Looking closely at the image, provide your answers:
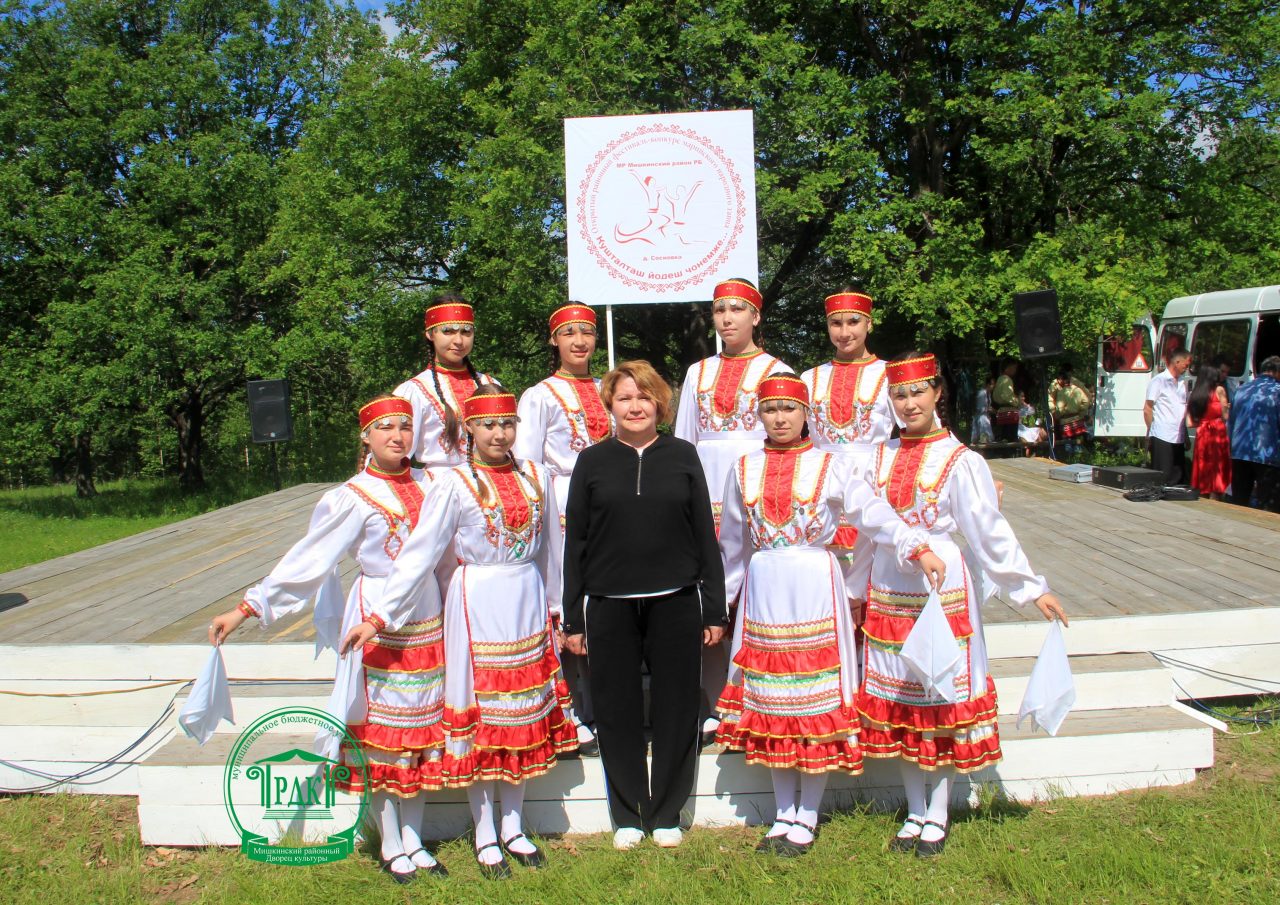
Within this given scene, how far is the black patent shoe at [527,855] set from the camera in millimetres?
3076

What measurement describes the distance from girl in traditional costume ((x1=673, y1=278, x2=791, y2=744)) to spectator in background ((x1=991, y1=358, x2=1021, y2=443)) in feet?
35.3

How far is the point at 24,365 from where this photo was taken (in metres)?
16.0

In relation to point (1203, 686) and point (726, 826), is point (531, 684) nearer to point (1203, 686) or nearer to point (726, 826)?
point (726, 826)

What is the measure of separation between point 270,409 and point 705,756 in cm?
813

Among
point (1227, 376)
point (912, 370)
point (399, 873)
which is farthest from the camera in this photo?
point (1227, 376)

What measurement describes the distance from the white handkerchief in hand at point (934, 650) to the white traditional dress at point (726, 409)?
1011 millimetres

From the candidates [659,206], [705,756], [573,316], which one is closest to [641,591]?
[705,756]

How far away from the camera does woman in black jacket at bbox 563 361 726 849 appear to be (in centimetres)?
308

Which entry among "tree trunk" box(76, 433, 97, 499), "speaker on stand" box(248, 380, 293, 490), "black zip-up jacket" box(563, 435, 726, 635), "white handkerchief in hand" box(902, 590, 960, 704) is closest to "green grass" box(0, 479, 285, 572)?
"tree trunk" box(76, 433, 97, 499)

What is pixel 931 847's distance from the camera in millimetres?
3033

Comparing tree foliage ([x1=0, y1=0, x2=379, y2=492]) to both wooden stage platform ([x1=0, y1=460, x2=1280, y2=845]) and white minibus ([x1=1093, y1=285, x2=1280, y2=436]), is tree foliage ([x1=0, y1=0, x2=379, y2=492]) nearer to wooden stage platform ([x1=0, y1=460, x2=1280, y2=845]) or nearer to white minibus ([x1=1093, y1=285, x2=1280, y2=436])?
wooden stage platform ([x1=0, y1=460, x2=1280, y2=845])

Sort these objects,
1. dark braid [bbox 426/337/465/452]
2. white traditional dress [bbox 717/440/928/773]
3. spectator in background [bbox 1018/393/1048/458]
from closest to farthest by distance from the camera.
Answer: white traditional dress [bbox 717/440/928/773] → dark braid [bbox 426/337/465/452] → spectator in background [bbox 1018/393/1048/458]

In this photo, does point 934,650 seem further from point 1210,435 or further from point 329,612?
point 1210,435

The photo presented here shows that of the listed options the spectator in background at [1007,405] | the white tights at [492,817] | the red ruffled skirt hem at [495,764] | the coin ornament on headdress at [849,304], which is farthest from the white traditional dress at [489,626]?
the spectator in background at [1007,405]
